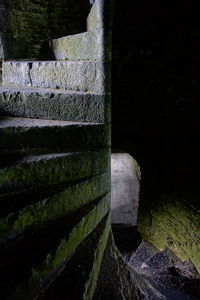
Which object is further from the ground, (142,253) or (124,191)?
(124,191)

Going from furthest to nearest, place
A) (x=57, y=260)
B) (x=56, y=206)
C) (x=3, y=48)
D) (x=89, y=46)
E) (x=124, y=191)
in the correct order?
(x=124, y=191)
(x=3, y=48)
(x=89, y=46)
(x=56, y=206)
(x=57, y=260)

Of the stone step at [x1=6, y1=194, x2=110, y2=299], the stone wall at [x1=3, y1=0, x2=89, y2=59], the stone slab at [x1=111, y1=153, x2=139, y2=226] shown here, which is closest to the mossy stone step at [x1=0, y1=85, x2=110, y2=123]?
the stone step at [x1=6, y1=194, x2=110, y2=299]

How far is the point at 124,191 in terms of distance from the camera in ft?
20.4

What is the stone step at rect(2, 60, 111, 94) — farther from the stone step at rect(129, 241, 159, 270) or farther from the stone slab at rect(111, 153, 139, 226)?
the stone slab at rect(111, 153, 139, 226)

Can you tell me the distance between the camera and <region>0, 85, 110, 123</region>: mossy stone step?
178 cm

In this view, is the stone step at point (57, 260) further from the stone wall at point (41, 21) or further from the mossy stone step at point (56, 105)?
the stone wall at point (41, 21)

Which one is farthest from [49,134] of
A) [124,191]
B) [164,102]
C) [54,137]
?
[124,191]

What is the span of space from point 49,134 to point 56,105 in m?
0.30

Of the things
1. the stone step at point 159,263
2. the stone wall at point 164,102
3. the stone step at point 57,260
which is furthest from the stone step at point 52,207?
the stone step at point 159,263

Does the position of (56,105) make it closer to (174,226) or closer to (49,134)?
(49,134)

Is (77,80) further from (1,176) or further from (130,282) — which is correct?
(130,282)

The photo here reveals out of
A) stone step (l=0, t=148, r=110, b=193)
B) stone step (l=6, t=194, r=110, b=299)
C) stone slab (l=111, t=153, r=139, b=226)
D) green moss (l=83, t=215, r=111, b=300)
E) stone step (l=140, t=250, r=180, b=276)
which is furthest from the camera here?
stone slab (l=111, t=153, r=139, b=226)

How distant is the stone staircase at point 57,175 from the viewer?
125 centimetres

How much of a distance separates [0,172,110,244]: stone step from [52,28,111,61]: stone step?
96cm
